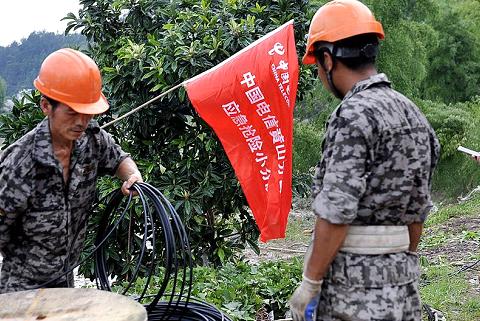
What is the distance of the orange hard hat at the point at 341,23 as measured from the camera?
7.93 ft

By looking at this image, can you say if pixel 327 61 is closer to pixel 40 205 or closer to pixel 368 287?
pixel 368 287

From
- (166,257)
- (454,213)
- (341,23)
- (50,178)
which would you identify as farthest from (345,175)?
(454,213)

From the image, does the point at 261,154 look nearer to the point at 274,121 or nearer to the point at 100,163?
the point at 274,121

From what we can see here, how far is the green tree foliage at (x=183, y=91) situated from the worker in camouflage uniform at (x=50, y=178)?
2.32m

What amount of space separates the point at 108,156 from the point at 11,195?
54 centimetres

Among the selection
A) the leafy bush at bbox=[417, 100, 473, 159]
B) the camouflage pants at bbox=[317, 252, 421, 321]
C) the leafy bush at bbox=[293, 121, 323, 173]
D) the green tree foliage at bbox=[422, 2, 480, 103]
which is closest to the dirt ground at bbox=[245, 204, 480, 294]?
the leafy bush at bbox=[293, 121, 323, 173]

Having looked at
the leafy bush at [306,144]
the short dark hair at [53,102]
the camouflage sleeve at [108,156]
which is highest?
the short dark hair at [53,102]

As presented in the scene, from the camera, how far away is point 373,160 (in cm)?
233

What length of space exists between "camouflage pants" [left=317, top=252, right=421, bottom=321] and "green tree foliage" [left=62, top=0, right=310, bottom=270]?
9.35 feet

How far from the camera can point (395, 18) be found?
10.2 meters

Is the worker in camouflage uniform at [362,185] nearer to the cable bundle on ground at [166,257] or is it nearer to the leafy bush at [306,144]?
the cable bundle on ground at [166,257]

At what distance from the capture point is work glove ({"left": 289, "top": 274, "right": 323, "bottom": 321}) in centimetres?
246

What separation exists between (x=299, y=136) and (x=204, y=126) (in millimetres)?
4100

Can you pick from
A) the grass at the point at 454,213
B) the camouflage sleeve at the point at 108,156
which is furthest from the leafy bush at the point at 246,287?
the grass at the point at 454,213
